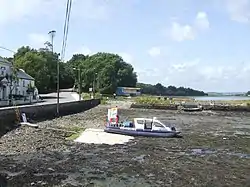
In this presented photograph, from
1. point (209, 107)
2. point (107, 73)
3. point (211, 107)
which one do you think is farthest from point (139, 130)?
point (107, 73)

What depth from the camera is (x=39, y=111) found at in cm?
5103

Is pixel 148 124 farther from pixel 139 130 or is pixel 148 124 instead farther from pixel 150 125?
pixel 139 130

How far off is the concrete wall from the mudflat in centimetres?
187

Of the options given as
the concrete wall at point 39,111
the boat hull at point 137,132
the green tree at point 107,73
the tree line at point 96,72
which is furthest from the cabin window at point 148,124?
the green tree at point 107,73

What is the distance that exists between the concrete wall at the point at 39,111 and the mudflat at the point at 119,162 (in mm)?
1872

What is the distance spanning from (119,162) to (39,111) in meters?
27.5

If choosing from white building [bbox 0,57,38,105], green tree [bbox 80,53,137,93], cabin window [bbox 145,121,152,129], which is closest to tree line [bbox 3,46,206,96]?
green tree [bbox 80,53,137,93]

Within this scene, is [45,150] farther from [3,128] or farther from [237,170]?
[237,170]

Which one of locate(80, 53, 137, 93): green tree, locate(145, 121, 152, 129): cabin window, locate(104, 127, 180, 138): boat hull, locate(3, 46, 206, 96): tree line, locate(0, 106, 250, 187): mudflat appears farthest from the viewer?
locate(80, 53, 137, 93): green tree

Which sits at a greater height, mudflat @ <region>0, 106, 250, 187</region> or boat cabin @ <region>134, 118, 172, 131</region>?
boat cabin @ <region>134, 118, 172, 131</region>

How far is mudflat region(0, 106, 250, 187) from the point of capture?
21.1 metres

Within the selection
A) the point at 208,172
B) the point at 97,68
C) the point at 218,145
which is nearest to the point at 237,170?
the point at 208,172

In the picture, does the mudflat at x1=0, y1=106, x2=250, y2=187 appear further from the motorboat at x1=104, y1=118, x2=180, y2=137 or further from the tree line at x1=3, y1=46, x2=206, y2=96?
the tree line at x1=3, y1=46, x2=206, y2=96

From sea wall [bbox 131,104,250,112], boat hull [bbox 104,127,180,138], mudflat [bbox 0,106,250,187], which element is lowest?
mudflat [bbox 0,106,250,187]
